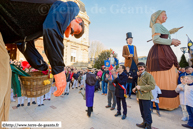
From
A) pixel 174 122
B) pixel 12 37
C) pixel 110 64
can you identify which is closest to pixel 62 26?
pixel 12 37

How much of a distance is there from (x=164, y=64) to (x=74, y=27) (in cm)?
419

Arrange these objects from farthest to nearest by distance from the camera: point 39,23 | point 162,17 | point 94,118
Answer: point 162,17
point 94,118
point 39,23

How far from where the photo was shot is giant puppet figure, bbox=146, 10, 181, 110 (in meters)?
4.10

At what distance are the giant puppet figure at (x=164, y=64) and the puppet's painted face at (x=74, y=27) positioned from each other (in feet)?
12.5

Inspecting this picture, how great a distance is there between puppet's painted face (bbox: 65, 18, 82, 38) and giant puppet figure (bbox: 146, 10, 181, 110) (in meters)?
3.81

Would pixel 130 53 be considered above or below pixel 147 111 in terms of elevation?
above

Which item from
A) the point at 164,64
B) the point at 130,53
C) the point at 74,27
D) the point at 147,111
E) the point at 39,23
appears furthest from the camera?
the point at 130,53

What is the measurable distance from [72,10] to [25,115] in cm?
446

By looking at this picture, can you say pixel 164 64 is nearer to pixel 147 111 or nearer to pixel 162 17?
pixel 162 17

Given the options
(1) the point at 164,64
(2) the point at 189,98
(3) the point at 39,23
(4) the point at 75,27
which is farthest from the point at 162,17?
(3) the point at 39,23

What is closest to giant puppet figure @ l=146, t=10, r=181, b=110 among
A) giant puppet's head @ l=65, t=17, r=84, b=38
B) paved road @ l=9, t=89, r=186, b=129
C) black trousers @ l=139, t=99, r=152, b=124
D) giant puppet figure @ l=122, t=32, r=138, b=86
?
paved road @ l=9, t=89, r=186, b=129

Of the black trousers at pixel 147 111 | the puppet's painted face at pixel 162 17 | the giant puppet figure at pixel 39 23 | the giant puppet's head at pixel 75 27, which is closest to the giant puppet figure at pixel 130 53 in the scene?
the puppet's painted face at pixel 162 17

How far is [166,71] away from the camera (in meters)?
4.15

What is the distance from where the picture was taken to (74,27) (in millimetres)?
1443
